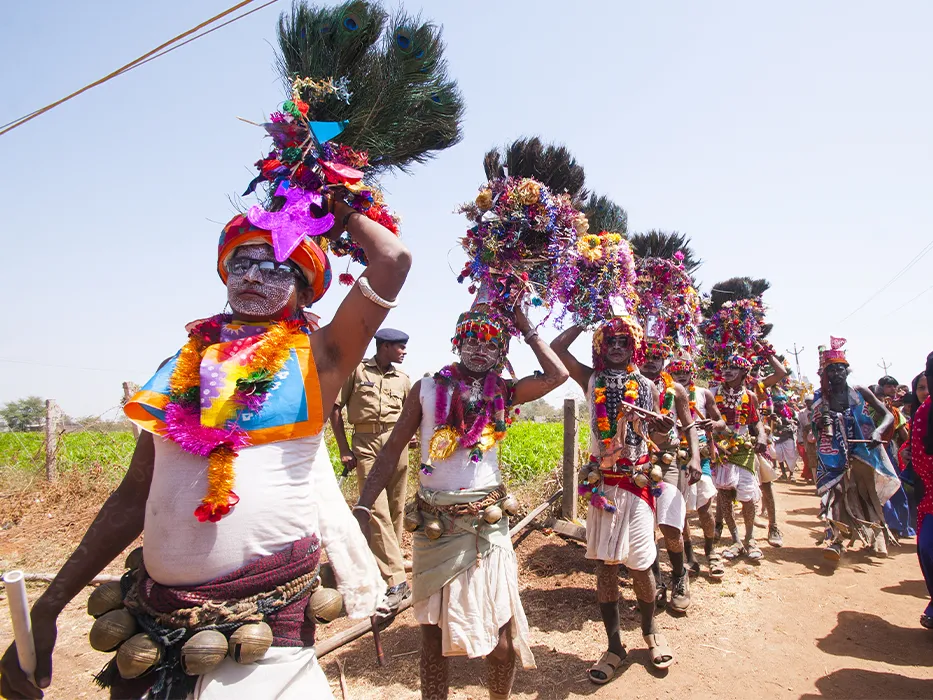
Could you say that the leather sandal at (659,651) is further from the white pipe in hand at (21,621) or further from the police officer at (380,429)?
the white pipe in hand at (21,621)

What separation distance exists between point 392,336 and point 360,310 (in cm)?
440

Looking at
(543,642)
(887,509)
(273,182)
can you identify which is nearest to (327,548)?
(273,182)

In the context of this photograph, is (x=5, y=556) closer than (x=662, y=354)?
No

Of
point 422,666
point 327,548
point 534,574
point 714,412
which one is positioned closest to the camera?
point 327,548

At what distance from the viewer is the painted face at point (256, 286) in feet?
6.91

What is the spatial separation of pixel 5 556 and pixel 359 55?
770 cm

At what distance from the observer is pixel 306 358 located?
2.02 m

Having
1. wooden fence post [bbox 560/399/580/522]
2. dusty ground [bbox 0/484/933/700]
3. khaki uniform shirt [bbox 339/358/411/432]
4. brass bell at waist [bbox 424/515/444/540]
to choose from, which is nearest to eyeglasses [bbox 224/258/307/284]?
brass bell at waist [bbox 424/515/444/540]

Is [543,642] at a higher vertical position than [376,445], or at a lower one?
lower

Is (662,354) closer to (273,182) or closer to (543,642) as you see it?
(543,642)

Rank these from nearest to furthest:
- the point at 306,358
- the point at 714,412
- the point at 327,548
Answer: the point at 306,358 < the point at 327,548 < the point at 714,412

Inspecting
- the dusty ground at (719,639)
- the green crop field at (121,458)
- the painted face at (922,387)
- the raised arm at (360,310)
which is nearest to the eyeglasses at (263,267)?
the raised arm at (360,310)

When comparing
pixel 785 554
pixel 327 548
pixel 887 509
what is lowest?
pixel 785 554

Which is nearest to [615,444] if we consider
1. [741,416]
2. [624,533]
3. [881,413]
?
[624,533]
